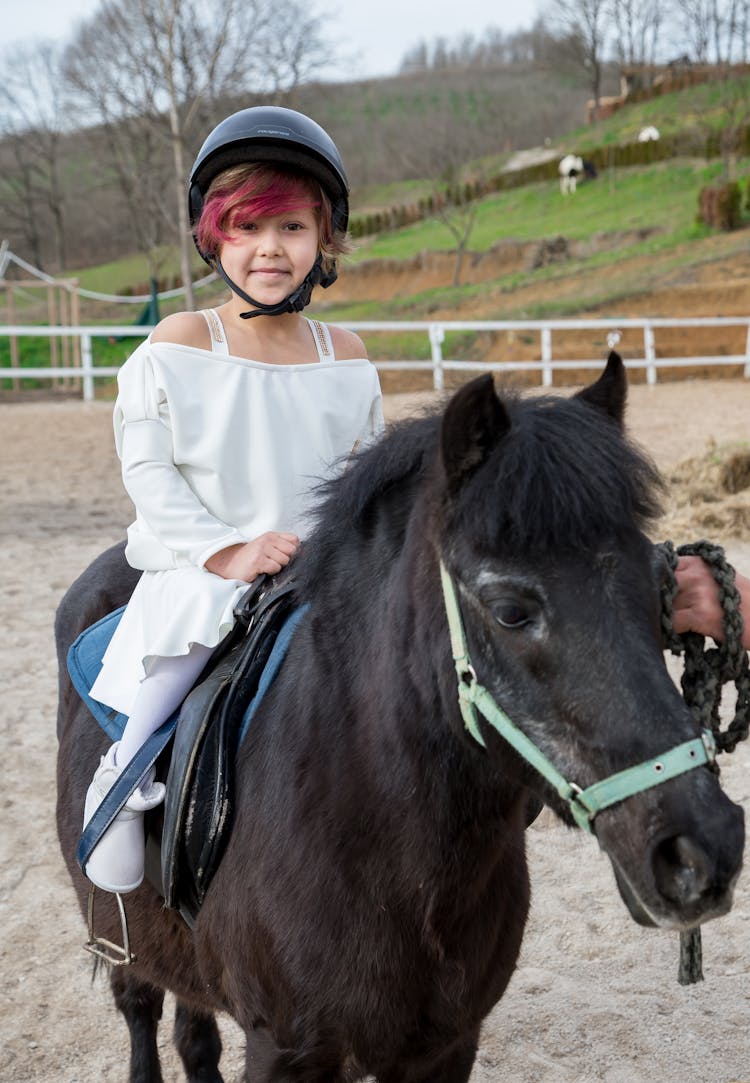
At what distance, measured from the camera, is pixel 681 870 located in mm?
1401

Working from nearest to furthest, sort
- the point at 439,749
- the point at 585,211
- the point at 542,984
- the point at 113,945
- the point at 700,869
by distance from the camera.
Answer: the point at 700,869 < the point at 439,749 < the point at 113,945 < the point at 542,984 < the point at 585,211

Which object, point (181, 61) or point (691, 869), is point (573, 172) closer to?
point (181, 61)

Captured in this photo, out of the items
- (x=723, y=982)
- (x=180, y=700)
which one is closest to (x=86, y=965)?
(x=180, y=700)

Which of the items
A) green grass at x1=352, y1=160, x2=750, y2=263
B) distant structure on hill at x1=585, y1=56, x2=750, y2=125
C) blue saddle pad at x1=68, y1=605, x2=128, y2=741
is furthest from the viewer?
distant structure on hill at x1=585, y1=56, x2=750, y2=125

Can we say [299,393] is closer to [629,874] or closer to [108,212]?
[629,874]

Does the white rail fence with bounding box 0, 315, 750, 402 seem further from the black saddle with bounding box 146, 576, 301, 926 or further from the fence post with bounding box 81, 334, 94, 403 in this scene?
the black saddle with bounding box 146, 576, 301, 926

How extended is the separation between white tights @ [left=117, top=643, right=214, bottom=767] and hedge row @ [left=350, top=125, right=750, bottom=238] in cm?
3773

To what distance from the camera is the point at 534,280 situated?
29.1 metres

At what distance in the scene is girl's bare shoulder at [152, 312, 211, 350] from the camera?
7.64 ft

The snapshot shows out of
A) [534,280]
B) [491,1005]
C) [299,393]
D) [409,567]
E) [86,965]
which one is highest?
[534,280]

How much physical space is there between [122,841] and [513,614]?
1.12 meters

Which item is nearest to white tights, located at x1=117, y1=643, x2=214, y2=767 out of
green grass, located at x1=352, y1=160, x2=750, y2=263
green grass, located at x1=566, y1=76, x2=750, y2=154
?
green grass, located at x1=352, y1=160, x2=750, y2=263

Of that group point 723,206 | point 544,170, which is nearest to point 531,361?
point 723,206

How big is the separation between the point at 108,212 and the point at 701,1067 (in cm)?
6014
